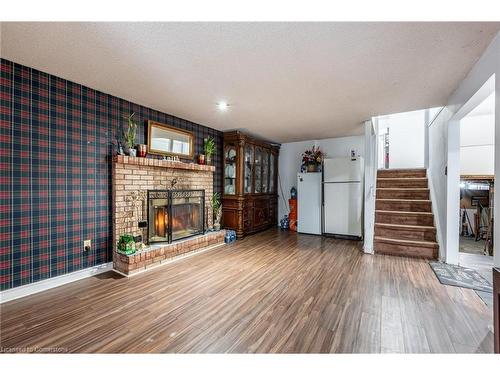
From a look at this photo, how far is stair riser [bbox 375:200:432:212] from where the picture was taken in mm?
3998

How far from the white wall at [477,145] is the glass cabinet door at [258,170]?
13.9ft

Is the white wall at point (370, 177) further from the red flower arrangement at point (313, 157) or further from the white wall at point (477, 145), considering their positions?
the white wall at point (477, 145)

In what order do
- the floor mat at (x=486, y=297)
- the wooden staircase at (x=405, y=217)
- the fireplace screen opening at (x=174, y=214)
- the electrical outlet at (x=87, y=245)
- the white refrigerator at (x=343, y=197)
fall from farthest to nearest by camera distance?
1. the white refrigerator at (x=343, y=197)
2. the wooden staircase at (x=405, y=217)
3. the fireplace screen opening at (x=174, y=214)
4. the electrical outlet at (x=87, y=245)
5. the floor mat at (x=486, y=297)

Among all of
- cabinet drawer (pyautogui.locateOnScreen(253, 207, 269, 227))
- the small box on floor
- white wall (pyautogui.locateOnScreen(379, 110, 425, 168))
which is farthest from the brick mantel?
white wall (pyautogui.locateOnScreen(379, 110, 425, 168))

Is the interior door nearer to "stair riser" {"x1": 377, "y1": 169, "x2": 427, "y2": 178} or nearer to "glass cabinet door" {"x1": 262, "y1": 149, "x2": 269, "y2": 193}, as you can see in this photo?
"stair riser" {"x1": 377, "y1": 169, "x2": 427, "y2": 178}

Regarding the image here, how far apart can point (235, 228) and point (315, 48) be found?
145 inches

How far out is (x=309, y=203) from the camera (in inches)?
205

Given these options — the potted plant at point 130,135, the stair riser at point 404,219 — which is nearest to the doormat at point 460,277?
the stair riser at point 404,219

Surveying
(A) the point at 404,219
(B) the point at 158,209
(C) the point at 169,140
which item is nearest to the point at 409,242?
(A) the point at 404,219

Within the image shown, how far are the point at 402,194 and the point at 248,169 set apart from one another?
316 centimetres

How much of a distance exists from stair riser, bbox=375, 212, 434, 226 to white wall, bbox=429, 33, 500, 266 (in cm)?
21

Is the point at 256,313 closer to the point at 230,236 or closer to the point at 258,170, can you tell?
the point at 230,236

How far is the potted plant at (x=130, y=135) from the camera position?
3035mm
